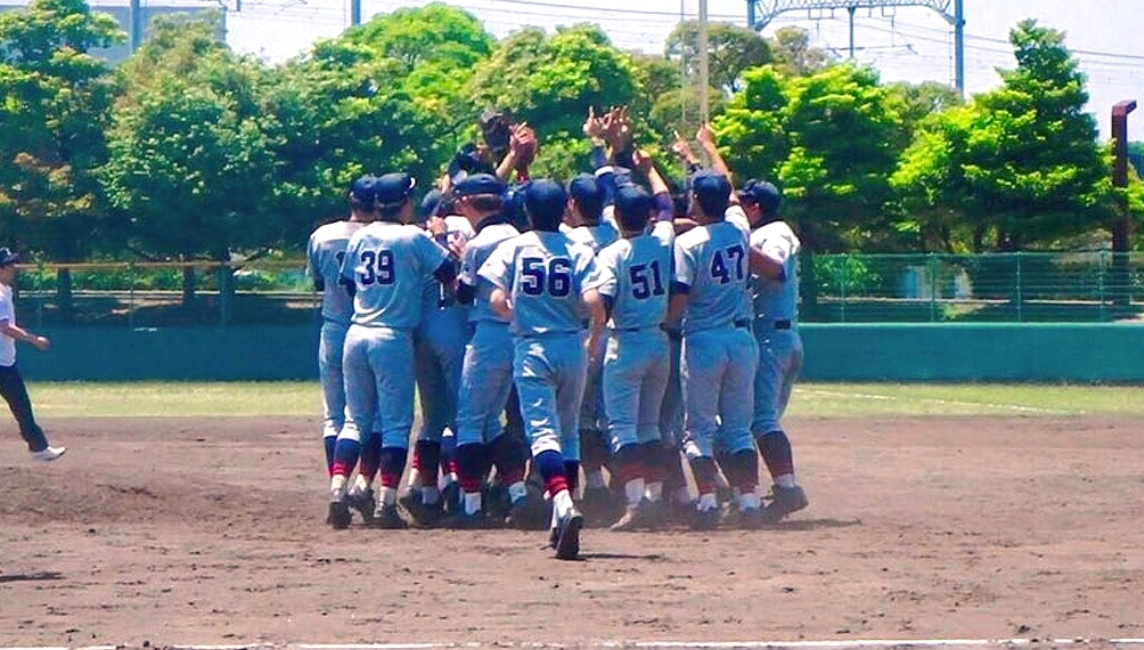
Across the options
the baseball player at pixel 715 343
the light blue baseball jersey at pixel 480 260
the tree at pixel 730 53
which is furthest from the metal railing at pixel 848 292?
the tree at pixel 730 53

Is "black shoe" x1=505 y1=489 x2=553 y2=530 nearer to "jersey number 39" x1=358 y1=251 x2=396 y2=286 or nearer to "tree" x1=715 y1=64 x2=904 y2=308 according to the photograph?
"jersey number 39" x1=358 y1=251 x2=396 y2=286

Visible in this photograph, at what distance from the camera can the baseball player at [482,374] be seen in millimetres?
11625

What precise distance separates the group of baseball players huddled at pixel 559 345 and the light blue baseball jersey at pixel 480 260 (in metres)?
0.01

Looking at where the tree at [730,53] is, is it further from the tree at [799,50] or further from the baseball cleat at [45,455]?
the baseball cleat at [45,455]

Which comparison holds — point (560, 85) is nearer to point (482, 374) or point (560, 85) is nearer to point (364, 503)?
point (364, 503)

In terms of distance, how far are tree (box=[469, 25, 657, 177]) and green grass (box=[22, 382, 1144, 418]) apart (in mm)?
11950

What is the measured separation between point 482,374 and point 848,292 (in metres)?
21.2

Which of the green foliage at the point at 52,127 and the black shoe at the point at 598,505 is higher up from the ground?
the green foliage at the point at 52,127

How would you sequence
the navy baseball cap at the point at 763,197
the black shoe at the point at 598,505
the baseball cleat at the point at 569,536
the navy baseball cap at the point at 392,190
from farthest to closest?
the navy baseball cap at the point at 763,197 → the black shoe at the point at 598,505 → the navy baseball cap at the point at 392,190 → the baseball cleat at the point at 569,536

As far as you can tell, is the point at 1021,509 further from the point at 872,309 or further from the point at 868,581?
the point at 872,309

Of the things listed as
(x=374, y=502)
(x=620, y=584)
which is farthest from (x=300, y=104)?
(x=620, y=584)

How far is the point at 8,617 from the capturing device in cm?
844

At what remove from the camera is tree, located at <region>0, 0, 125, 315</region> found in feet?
121

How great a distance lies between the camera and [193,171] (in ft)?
119
